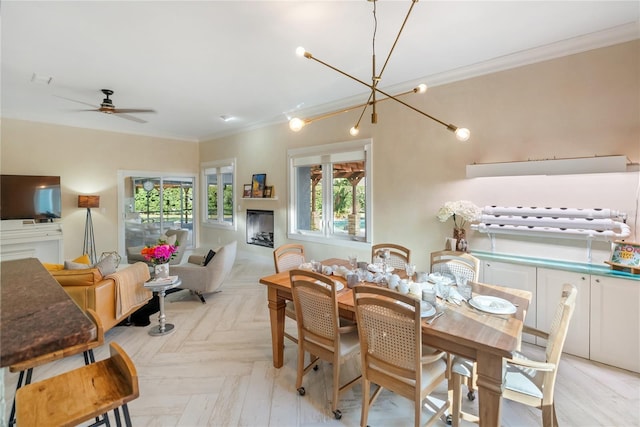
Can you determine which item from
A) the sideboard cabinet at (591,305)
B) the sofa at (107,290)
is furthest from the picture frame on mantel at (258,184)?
the sideboard cabinet at (591,305)

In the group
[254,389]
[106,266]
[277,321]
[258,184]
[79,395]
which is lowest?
[254,389]

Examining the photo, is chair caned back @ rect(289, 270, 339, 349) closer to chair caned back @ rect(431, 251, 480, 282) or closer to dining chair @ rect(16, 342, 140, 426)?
dining chair @ rect(16, 342, 140, 426)

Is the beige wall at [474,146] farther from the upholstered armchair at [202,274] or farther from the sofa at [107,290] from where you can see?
the sofa at [107,290]

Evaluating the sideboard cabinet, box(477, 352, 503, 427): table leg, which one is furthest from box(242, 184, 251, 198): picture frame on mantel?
box(477, 352, 503, 427): table leg

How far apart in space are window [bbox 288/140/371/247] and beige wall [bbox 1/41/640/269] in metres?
0.20

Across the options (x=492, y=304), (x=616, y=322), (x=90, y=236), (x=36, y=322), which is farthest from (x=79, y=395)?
(x=90, y=236)

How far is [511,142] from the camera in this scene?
3.27 metres

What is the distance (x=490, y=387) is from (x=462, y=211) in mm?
2149

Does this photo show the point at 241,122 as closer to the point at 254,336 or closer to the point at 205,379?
the point at 254,336

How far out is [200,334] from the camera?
10.7ft

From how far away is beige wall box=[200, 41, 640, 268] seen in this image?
2750 mm

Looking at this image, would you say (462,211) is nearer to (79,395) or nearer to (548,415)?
(548,415)

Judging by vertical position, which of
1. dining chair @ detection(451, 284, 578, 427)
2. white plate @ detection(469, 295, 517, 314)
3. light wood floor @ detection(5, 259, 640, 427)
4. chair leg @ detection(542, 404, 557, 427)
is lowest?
light wood floor @ detection(5, 259, 640, 427)

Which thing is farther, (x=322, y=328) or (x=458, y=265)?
(x=458, y=265)
